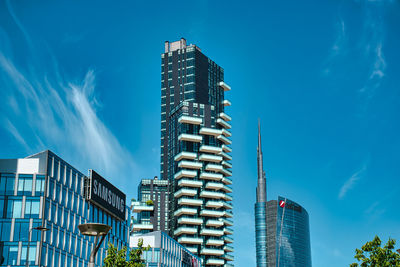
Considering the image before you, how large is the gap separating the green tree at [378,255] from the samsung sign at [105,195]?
Answer: 4913 centimetres

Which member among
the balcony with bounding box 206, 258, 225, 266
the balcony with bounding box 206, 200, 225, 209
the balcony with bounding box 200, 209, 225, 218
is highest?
the balcony with bounding box 206, 200, 225, 209

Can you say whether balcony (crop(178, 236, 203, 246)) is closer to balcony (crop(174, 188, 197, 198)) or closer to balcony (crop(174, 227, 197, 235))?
balcony (crop(174, 227, 197, 235))

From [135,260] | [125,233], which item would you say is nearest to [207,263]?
[125,233]

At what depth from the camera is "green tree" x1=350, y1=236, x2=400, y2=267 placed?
213 ft

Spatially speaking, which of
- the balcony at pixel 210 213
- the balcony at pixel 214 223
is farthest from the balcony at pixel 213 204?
the balcony at pixel 214 223

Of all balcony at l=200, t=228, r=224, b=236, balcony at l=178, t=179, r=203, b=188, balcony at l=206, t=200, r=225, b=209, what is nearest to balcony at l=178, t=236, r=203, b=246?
balcony at l=200, t=228, r=224, b=236

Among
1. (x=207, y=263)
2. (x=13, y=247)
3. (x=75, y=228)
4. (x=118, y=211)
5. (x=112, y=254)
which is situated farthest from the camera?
(x=207, y=263)

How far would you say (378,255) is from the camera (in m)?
65.2

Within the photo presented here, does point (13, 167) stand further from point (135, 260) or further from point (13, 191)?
point (135, 260)

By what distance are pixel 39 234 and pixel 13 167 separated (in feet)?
34.1

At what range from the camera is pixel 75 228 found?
96.7 metres

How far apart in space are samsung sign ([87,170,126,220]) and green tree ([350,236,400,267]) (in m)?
49.1

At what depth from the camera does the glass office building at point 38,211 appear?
277 feet

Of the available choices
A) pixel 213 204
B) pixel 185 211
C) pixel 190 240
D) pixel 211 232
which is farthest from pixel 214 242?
pixel 185 211
